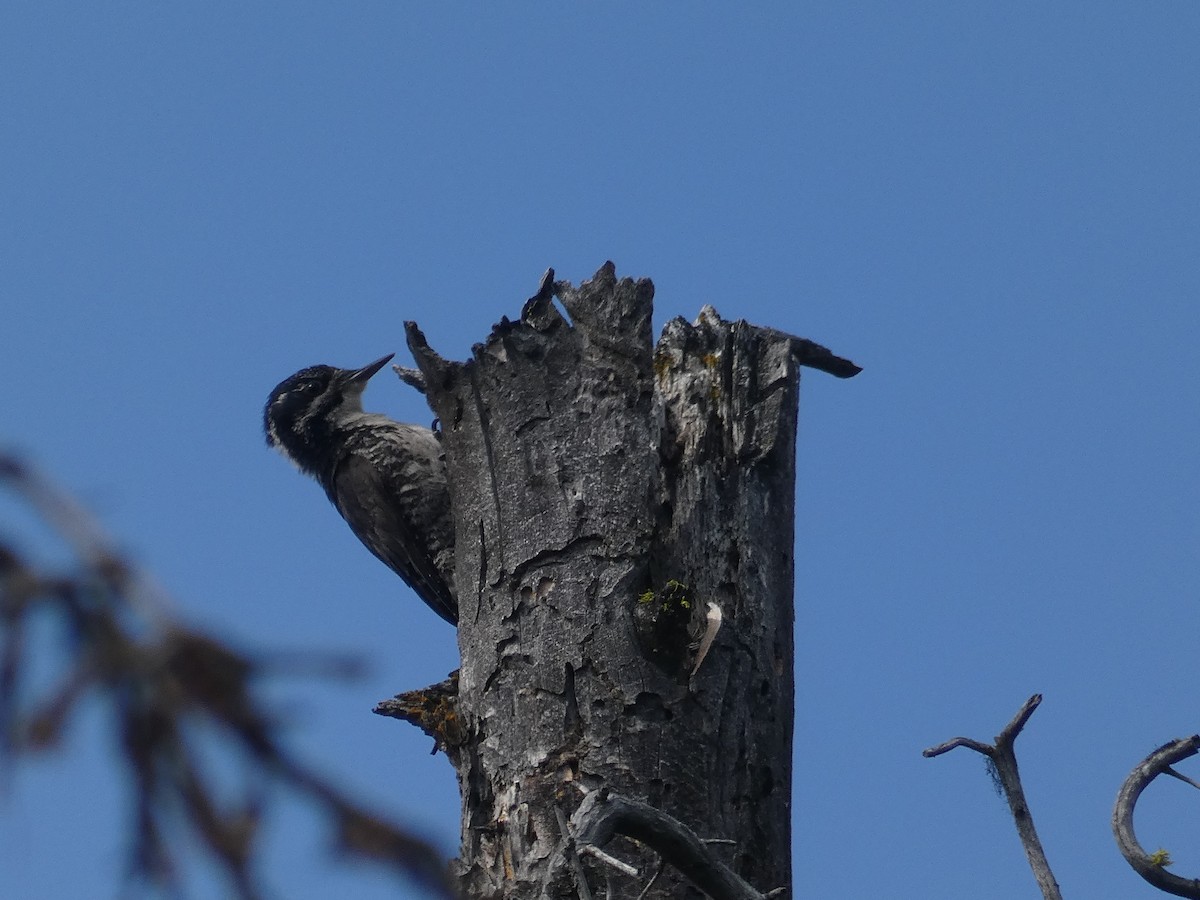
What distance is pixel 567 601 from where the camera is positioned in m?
4.21

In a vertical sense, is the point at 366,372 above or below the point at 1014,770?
above

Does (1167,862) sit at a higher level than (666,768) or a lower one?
higher

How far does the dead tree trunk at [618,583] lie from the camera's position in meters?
3.94

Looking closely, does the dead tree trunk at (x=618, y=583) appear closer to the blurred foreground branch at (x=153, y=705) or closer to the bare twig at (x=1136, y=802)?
the bare twig at (x=1136, y=802)

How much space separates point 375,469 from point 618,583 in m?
2.65

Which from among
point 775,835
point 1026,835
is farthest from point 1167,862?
point 775,835

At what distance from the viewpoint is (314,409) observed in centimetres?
725

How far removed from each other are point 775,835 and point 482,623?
1.06 m

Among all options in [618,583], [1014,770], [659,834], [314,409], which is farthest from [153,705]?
[314,409]

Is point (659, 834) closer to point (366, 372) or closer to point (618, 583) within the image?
point (618, 583)

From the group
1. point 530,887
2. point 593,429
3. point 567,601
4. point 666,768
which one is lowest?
point 530,887

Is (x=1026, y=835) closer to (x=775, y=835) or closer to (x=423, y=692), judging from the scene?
(x=775, y=835)

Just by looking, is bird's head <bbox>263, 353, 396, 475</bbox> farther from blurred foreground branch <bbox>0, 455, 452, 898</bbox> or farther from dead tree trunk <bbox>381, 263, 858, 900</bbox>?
blurred foreground branch <bbox>0, 455, 452, 898</bbox>

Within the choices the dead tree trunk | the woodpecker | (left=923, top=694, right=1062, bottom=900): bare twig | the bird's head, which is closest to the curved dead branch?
the dead tree trunk
